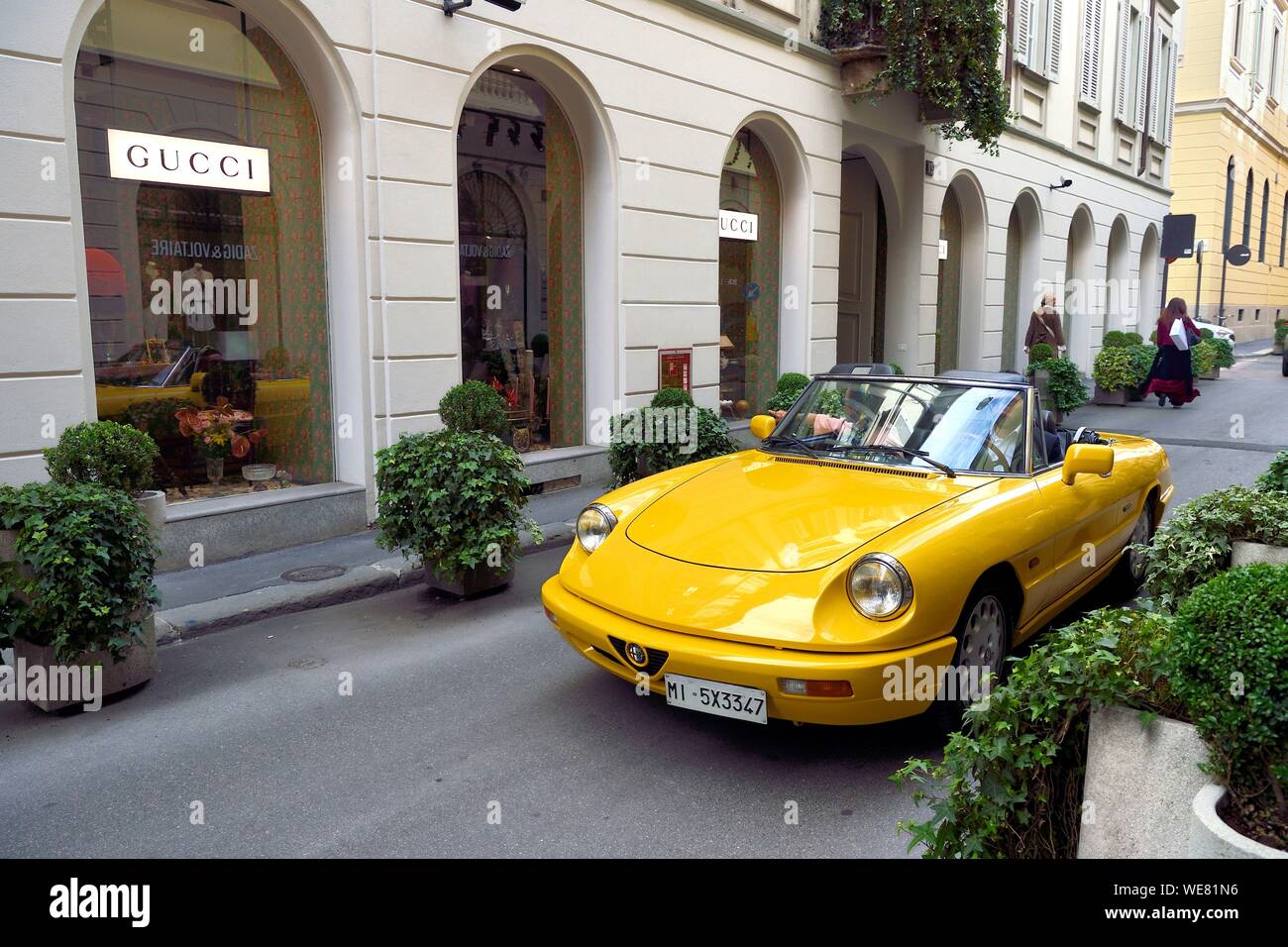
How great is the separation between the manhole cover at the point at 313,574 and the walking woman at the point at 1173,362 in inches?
590

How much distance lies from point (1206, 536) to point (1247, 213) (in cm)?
4597

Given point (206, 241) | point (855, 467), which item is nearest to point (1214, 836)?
point (855, 467)

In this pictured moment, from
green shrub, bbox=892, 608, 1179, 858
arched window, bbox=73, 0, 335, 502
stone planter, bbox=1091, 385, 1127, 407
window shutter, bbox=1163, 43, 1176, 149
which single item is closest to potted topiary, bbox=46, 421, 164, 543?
arched window, bbox=73, 0, 335, 502

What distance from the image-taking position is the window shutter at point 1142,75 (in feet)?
84.0

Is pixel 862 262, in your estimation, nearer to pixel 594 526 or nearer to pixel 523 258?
pixel 523 258

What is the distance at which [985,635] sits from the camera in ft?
14.8

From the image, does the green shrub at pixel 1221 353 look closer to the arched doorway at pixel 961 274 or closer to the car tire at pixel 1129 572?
the arched doorway at pixel 961 274

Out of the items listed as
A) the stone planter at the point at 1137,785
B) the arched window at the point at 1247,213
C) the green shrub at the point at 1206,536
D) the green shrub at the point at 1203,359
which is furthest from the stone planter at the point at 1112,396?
the arched window at the point at 1247,213

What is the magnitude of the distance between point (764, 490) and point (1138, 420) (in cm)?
1352

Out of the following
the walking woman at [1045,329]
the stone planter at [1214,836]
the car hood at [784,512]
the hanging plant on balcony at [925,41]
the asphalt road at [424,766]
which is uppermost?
the hanging plant on balcony at [925,41]

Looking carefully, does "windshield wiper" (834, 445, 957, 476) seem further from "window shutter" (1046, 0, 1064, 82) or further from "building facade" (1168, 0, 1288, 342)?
"building facade" (1168, 0, 1288, 342)

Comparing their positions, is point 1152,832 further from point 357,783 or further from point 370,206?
point 370,206

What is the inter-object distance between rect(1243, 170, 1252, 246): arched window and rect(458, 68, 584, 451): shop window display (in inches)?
1608

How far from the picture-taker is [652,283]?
1118cm
